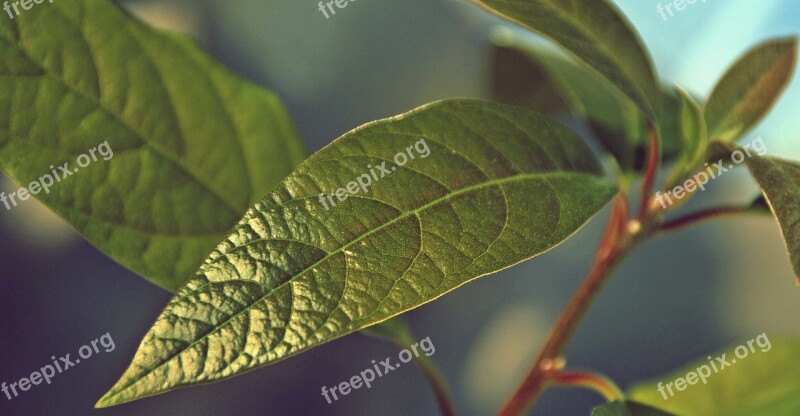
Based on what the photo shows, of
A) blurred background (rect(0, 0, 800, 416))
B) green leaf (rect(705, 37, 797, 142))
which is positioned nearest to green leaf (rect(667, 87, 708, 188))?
green leaf (rect(705, 37, 797, 142))

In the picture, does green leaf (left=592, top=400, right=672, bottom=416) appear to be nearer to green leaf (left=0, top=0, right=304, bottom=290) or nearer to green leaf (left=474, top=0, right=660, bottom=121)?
green leaf (left=474, top=0, right=660, bottom=121)

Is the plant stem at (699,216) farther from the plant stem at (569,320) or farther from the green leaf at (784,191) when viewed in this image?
the green leaf at (784,191)

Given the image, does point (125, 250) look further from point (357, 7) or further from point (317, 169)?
point (357, 7)

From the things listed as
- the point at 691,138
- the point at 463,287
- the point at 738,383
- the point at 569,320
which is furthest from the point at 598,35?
the point at 463,287

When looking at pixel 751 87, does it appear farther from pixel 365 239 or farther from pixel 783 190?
pixel 365 239

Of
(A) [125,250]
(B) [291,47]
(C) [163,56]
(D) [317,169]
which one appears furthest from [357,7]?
(D) [317,169]

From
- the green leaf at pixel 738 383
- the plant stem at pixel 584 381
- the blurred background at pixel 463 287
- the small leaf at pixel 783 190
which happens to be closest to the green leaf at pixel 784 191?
the small leaf at pixel 783 190
